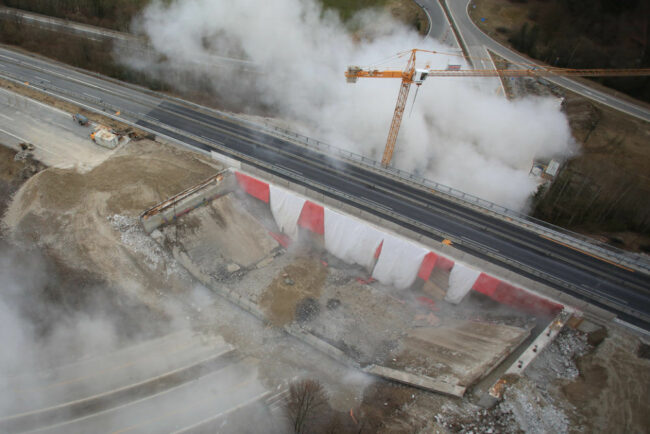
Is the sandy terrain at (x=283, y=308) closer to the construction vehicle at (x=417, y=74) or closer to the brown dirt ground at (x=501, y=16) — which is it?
the construction vehicle at (x=417, y=74)

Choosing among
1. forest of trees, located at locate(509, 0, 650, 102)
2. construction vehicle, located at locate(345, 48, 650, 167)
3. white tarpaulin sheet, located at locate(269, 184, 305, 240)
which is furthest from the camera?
forest of trees, located at locate(509, 0, 650, 102)

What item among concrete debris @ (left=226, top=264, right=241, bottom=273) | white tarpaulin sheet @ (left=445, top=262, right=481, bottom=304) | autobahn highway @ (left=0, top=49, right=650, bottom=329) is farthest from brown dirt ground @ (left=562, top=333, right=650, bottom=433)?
concrete debris @ (left=226, top=264, right=241, bottom=273)

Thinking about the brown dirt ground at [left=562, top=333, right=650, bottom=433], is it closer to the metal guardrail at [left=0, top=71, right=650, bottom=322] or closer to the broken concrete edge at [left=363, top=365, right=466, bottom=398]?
the metal guardrail at [left=0, top=71, right=650, bottom=322]

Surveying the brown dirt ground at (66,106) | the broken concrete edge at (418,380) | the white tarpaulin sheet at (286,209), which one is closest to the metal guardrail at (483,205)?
the brown dirt ground at (66,106)

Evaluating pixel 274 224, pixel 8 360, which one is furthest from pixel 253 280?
pixel 8 360

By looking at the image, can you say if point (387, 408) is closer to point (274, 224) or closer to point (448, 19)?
point (274, 224)

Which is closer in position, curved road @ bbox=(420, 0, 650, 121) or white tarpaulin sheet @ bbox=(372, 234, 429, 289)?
white tarpaulin sheet @ bbox=(372, 234, 429, 289)
